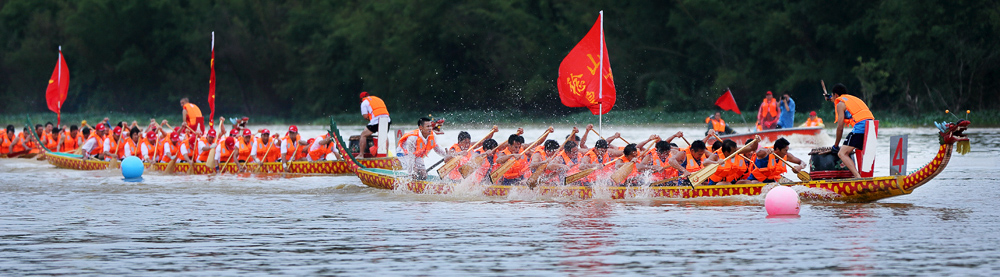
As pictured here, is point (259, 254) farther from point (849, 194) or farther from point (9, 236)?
point (849, 194)

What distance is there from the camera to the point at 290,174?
20.4m

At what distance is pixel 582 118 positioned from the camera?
49281 mm

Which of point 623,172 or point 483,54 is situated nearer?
point 623,172

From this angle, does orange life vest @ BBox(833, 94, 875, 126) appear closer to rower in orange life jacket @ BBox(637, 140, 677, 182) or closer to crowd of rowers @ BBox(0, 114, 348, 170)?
rower in orange life jacket @ BBox(637, 140, 677, 182)

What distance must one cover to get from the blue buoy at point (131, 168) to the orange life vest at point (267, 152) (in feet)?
6.33

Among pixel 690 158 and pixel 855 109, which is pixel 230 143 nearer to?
pixel 690 158

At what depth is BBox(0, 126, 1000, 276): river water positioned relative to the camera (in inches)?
362

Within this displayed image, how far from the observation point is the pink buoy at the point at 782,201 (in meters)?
12.3

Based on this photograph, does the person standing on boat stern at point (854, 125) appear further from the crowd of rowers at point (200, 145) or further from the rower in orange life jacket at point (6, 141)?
the rower in orange life jacket at point (6, 141)

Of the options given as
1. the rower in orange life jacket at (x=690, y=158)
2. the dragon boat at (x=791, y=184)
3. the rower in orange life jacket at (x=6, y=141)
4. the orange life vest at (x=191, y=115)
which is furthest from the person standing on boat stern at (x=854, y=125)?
the rower in orange life jacket at (x=6, y=141)

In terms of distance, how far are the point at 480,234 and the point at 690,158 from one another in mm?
3856

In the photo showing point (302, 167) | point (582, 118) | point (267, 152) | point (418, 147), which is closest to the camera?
point (418, 147)

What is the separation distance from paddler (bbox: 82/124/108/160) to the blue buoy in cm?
336

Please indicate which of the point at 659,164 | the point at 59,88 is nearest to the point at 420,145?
the point at 659,164
